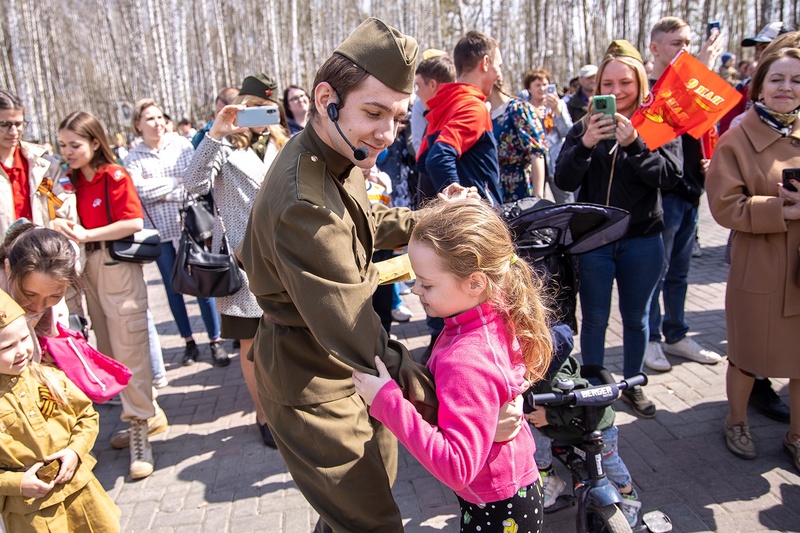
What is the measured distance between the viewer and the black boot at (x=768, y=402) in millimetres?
3750

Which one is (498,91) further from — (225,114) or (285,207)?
(285,207)

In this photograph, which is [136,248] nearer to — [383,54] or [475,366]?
[383,54]

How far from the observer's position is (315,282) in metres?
1.66

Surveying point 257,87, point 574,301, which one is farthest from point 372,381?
point 257,87

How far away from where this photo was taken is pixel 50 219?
152 inches

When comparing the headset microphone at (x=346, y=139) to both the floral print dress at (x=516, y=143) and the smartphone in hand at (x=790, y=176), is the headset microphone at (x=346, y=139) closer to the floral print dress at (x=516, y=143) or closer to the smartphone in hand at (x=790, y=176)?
the smartphone in hand at (x=790, y=176)

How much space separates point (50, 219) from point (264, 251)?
2.73 meters

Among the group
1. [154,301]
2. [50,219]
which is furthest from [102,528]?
[154,301]

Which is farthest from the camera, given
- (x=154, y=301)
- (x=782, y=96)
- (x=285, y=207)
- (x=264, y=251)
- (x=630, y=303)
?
(x=154, y=301)

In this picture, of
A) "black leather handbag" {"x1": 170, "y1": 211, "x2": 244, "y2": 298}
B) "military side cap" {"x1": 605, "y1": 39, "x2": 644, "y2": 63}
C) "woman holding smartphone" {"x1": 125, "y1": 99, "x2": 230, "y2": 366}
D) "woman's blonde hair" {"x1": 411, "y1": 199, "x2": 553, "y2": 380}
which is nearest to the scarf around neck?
"military side cap" {"x1": 605, "y1": 39, "x2": 644, "y2": 63}

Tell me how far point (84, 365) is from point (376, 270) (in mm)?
1705

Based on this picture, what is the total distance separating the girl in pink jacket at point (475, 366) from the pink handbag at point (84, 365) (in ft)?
5.57

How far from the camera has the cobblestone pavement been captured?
3041 millimetres

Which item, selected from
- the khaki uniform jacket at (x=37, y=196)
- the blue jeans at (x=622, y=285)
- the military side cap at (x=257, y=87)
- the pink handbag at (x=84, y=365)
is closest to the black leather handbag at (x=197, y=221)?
the khaki uniform jacket at (x=37, y=196)
